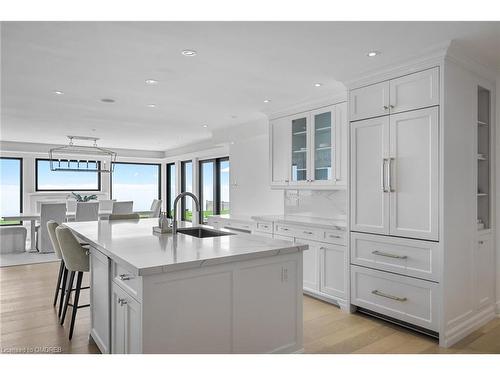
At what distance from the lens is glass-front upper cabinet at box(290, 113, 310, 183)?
14.9 feet

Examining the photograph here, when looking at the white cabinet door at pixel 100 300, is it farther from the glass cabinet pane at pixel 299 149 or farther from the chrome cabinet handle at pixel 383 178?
the glass cabinet pane at pixel 299 149

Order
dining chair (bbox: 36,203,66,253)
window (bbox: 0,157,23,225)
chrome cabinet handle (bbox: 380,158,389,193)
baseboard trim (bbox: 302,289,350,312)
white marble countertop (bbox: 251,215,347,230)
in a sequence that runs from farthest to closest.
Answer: window (bbox: 0,157,23,225)
dining chair (bbox: 36,203,66,253)
white marble countertop (bbox: 251,215,347,230)
baseboard trim (bbox: 302,289,350,312)
chrome cabinet handle (bbox: 380,158,389,193)

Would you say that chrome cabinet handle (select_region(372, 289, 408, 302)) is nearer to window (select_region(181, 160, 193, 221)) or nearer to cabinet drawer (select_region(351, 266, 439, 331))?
cabinet drawer (select_region(351, 266, 439, 331))

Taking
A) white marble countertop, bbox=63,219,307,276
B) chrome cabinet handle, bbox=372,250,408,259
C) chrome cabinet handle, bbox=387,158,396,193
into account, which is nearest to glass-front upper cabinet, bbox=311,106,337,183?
chrome cabinet handle, bbox=387,158,396,193

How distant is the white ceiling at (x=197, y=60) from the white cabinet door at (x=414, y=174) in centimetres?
55

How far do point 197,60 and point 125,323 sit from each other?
6.91 feet

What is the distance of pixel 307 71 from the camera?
11.1 ft

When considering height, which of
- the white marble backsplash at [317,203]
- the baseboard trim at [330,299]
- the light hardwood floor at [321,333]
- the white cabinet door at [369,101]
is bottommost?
the light hardwood floor at [321,333]

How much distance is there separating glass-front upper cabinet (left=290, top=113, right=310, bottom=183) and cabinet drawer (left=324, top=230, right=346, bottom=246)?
0.83 m

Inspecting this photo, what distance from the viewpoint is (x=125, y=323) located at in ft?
7.13

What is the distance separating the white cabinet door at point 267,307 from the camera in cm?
230

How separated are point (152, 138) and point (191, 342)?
6.40 meters

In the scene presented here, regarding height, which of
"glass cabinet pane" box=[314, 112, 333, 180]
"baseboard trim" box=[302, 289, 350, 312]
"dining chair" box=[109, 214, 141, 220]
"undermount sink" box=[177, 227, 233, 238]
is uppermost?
"glass cabinet pane" box=[314, 112, 333, 180]

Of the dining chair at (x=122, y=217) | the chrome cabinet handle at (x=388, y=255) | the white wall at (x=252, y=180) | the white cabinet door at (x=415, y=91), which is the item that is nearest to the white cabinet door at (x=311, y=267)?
the chrome cabinet handle at (x=388, y=255)
